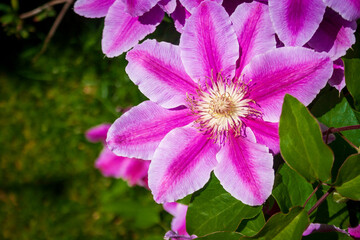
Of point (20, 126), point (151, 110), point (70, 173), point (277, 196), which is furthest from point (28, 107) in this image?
point (277, 196)

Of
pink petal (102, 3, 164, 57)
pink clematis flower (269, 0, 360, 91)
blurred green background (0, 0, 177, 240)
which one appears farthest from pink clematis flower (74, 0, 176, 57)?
blurred green background (0, 0, 177, 240)

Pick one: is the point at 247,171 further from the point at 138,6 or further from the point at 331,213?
the point at 138,6

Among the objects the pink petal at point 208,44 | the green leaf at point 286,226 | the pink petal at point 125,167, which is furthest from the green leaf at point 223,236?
the pink petal at point 125,167

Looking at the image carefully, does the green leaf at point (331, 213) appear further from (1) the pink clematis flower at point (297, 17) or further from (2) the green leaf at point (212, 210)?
(1) the pink clematis flower at point (297, 17)

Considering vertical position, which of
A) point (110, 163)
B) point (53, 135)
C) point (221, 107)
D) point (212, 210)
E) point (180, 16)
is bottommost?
point (53, 135)

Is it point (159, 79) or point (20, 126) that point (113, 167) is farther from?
point (20, 126)

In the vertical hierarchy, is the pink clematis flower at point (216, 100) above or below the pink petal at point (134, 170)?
above

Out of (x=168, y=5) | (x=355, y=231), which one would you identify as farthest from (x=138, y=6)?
(x=355, y=231)
